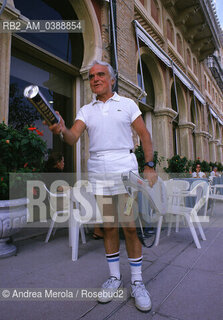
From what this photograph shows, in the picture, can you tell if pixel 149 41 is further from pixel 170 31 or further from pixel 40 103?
pixel 40 103

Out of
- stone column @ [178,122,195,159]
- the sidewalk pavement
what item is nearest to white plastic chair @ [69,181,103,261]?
the sidewalk pavement

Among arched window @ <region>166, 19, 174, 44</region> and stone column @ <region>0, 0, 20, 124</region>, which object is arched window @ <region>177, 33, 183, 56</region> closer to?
arched window @ <region>166, 19, 174, 44</region>

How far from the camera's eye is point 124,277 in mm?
1990

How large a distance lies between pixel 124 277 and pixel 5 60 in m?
3.28

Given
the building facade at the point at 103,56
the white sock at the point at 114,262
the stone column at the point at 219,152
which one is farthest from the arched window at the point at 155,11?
the stone column at the point at 219,152

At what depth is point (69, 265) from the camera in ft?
7.69

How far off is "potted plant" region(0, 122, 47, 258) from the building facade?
3.21 feet

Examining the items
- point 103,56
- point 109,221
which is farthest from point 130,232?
point 103,56

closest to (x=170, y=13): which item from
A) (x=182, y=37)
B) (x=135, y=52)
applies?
(x=182, y=37)

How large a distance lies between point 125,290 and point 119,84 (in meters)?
4.83

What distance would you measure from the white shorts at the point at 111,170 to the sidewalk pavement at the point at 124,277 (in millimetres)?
781

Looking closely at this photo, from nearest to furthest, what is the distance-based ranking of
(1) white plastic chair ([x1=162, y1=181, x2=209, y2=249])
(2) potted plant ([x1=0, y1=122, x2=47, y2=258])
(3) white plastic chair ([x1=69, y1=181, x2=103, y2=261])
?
(2) potted plant ([x1=0, y1=122, x2=47, y2=258])
(3) white plastic chair ([x1=69, y1=181, x2=103, y2=261])
(1) white plastic chair ([x1=162, y1=181, x2=209, y2=249])

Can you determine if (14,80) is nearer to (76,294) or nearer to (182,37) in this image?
(76,294)

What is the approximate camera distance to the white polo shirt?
66.3 inches
